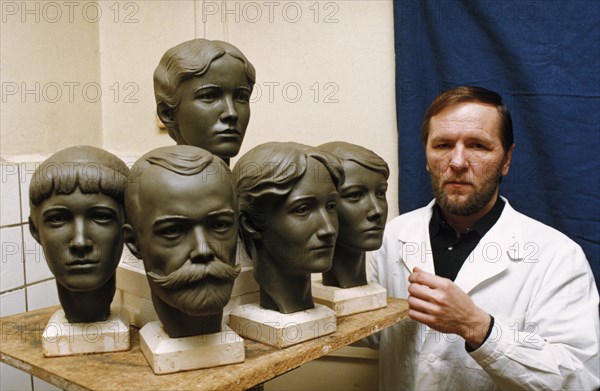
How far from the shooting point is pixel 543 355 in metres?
1.46

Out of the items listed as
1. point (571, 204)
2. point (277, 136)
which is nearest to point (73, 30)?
point (277, 136)

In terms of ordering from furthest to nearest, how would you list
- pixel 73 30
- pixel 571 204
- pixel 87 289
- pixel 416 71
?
Result: pixel 73 30 < pixel 416 71 < pixel 571 204 < pixel 87 289

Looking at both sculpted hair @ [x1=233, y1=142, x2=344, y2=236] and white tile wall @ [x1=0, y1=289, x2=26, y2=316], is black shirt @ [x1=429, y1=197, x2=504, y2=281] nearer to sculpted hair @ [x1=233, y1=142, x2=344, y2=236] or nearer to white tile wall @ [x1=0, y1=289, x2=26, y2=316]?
sculpted hair @ [x1=233, y1=142, x2=344, y2=236]

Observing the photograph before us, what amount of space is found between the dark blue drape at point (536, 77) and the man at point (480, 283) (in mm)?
196

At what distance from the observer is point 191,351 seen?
3.22 ft

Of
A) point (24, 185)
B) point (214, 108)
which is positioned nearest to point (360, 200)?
point (214, 108)

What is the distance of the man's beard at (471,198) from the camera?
5.59 feet

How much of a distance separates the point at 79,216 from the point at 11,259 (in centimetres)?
103

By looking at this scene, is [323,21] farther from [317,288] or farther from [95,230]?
[95,230]

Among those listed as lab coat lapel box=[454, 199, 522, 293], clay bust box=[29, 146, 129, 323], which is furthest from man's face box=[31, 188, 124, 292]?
lab coat lapel box=[454, 199, 522, 293]

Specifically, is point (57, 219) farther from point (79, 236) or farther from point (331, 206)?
point (331, 206)

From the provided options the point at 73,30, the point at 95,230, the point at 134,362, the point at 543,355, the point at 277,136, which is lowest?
the point at 543,355

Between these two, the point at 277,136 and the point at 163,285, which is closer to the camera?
the point at 163,285

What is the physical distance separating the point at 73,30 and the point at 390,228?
143cm
